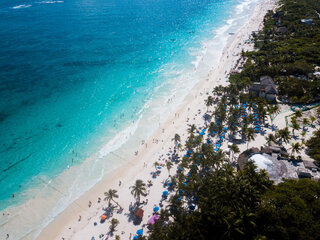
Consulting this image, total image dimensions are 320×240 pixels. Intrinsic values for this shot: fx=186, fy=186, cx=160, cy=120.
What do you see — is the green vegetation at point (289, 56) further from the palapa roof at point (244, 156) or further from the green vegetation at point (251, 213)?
the green vegetation at point (251, 213)

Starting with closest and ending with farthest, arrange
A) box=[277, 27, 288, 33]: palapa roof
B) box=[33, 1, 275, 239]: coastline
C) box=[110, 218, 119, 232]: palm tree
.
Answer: box=[110, 218, 119, 232]: palm tree → box=[33, 1, 275, 239]: coastline → box=[277, 27, 288, 33]: palapa roof

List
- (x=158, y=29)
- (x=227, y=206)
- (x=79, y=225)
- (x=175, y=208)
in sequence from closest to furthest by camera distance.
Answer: (x=227, y=206)
(x=175, y=208)
(x=79, y=225)
(x=158, y=29)

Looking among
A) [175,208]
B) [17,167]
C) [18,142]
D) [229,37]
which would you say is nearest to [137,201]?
[175,208]

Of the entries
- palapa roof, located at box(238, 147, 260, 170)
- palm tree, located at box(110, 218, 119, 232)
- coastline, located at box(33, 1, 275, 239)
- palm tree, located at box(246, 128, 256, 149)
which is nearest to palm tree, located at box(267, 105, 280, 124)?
palm tree, located at box(246, 128, 256, 149)

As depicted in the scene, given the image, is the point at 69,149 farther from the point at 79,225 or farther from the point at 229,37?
the point at 229,37

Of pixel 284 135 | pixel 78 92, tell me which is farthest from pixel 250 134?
pixel 78 92

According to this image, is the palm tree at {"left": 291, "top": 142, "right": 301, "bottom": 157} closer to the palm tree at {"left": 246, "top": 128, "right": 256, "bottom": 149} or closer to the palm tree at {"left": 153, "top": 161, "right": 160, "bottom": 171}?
the palm tree at {"left": 246, "top": 128, "right": 256, "bottom": 149}

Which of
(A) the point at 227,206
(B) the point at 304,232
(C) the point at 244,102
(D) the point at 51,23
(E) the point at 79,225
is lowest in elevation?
(E) the point at 79,225
